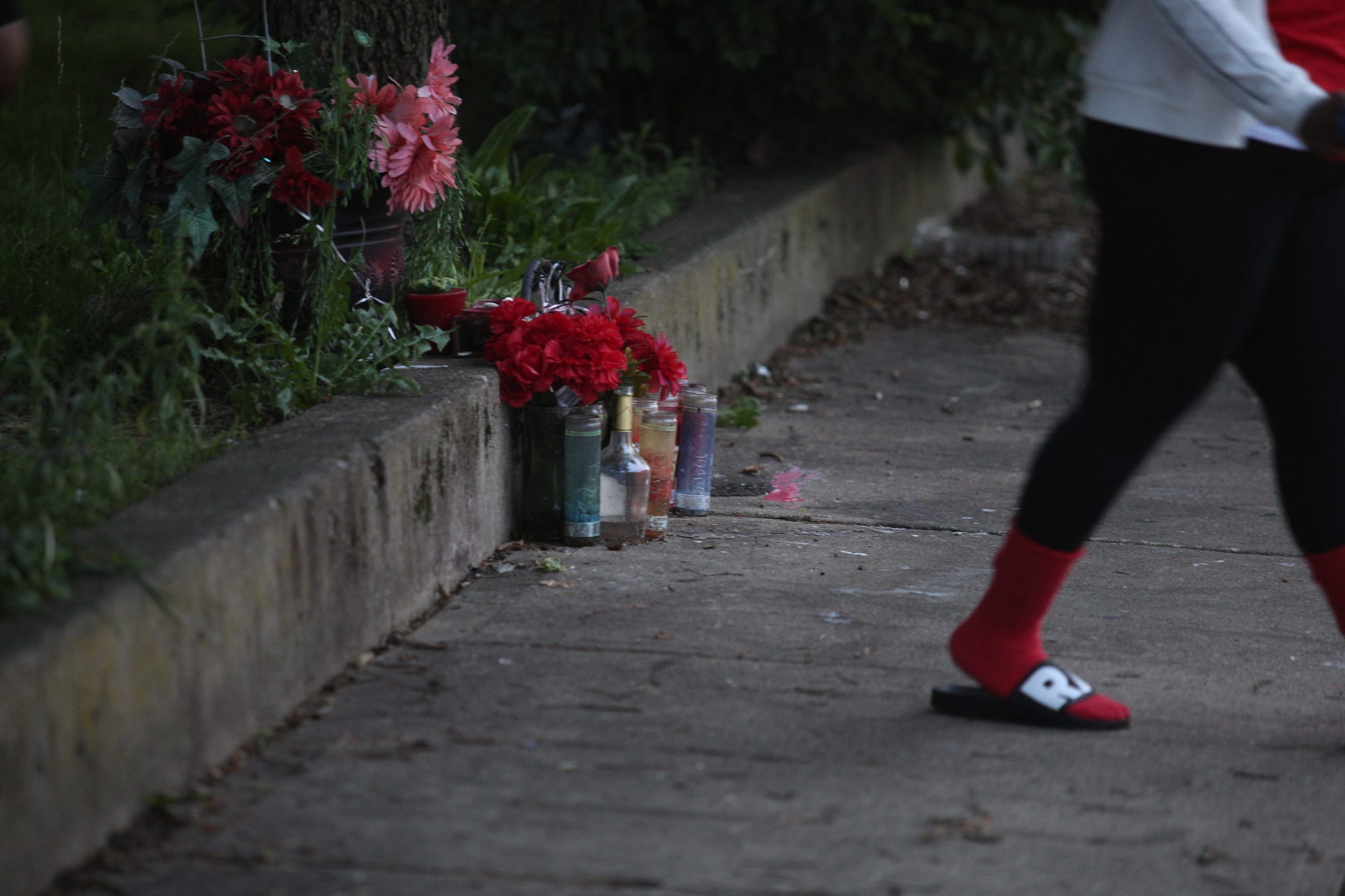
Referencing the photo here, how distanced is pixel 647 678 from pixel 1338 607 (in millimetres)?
1194

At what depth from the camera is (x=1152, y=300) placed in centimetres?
234

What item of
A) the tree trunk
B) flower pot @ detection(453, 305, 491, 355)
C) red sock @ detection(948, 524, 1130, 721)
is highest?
the tree trunk

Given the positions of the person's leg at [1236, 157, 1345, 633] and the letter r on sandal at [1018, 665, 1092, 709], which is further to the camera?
the letter r on sandal at [1018, 665, 1092, 709]

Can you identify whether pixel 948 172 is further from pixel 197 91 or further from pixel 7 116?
pixel 197 91

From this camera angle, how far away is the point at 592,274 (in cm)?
388

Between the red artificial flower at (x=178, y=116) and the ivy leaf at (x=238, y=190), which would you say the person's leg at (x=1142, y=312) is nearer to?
the ivy leaf at (x=238, y=190)

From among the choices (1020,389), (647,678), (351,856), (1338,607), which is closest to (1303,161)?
(1338,607)

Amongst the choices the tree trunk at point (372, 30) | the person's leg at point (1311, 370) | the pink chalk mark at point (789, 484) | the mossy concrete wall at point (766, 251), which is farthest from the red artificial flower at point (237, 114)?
the person's leg at point (1311, 370)

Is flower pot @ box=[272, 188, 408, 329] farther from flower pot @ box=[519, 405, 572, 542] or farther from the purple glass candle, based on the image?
the purple glass candle

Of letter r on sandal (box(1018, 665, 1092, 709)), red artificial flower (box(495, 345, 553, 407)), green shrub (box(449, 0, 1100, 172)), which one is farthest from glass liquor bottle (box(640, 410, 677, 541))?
green shrub (box(449, 0, 1100, 172))

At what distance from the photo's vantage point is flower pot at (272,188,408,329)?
3.40 metres

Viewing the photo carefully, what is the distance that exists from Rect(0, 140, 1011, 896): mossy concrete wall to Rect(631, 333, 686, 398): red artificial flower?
384mm

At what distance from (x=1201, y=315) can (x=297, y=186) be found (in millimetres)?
1899

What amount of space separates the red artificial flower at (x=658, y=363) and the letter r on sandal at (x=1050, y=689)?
53.9 inches
